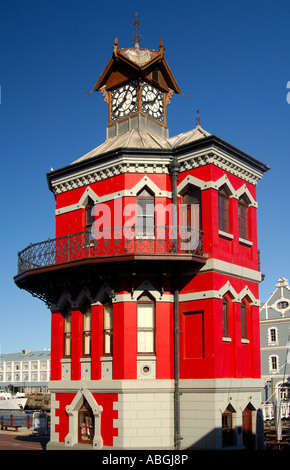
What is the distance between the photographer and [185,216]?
65.9ft

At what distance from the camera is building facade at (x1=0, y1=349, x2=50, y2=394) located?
11550 cm

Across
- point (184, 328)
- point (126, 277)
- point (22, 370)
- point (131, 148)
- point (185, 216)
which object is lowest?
point (22, 370)

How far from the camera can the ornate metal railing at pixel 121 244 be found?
62.4 ft

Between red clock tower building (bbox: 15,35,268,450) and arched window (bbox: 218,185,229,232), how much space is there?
1.6 inches

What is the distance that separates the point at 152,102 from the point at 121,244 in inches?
Result: 291

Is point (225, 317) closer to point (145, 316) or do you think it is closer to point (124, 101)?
point (145, 316)

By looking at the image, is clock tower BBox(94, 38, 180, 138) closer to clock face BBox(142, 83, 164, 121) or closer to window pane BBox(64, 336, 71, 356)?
clock face BBox(142, 83, 164, 121)

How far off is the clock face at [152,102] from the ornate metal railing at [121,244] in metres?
6.09

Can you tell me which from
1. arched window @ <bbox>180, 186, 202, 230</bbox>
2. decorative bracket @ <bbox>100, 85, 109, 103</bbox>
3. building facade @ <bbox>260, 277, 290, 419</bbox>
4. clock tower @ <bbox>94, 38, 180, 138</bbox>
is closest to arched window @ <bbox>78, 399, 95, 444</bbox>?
arched window @ <bbox>180, 186, 202, 230</bbox>

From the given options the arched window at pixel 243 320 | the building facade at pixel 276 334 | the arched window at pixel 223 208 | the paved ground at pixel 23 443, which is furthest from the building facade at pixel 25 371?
the arched window at pixel 223 208

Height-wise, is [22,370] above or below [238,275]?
below

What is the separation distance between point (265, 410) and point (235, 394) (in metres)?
20.5
